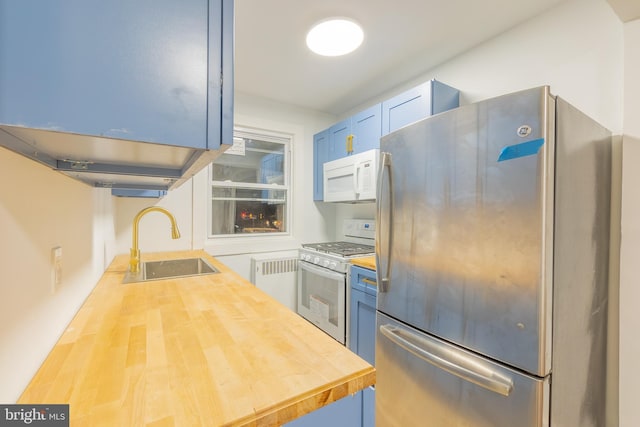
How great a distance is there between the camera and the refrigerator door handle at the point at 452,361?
990 mm

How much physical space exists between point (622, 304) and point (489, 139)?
40.4 inches

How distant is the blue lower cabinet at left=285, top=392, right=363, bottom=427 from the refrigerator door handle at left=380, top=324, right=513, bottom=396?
0.38 meters

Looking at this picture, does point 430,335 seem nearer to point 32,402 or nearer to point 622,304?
point 622,304

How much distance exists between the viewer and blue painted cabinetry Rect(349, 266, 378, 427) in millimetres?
1966

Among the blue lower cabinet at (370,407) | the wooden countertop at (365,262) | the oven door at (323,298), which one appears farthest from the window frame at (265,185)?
the blue lower cabinet at (370,407)

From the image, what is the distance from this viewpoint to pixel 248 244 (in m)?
2.90

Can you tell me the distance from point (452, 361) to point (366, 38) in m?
1.98

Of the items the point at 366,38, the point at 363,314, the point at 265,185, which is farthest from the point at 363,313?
the point at 366,38

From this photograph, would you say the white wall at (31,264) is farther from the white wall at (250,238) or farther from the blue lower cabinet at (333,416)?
the white wall at (250,238)

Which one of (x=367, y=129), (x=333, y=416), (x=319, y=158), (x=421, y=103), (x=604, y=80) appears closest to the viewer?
(x=333, y=416)

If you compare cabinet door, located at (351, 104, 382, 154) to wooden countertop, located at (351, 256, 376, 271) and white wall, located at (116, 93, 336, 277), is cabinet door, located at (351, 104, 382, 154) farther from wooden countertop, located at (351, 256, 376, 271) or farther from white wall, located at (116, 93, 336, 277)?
wooden countertop, located at (351, 256, 376, 271)

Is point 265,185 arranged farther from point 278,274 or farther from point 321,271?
point 321,271

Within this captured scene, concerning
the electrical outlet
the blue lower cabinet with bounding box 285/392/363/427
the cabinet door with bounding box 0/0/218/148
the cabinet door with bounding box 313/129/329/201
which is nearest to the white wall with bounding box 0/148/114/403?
the electrical outlet

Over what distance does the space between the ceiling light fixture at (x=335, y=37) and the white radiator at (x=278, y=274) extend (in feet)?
6.38
